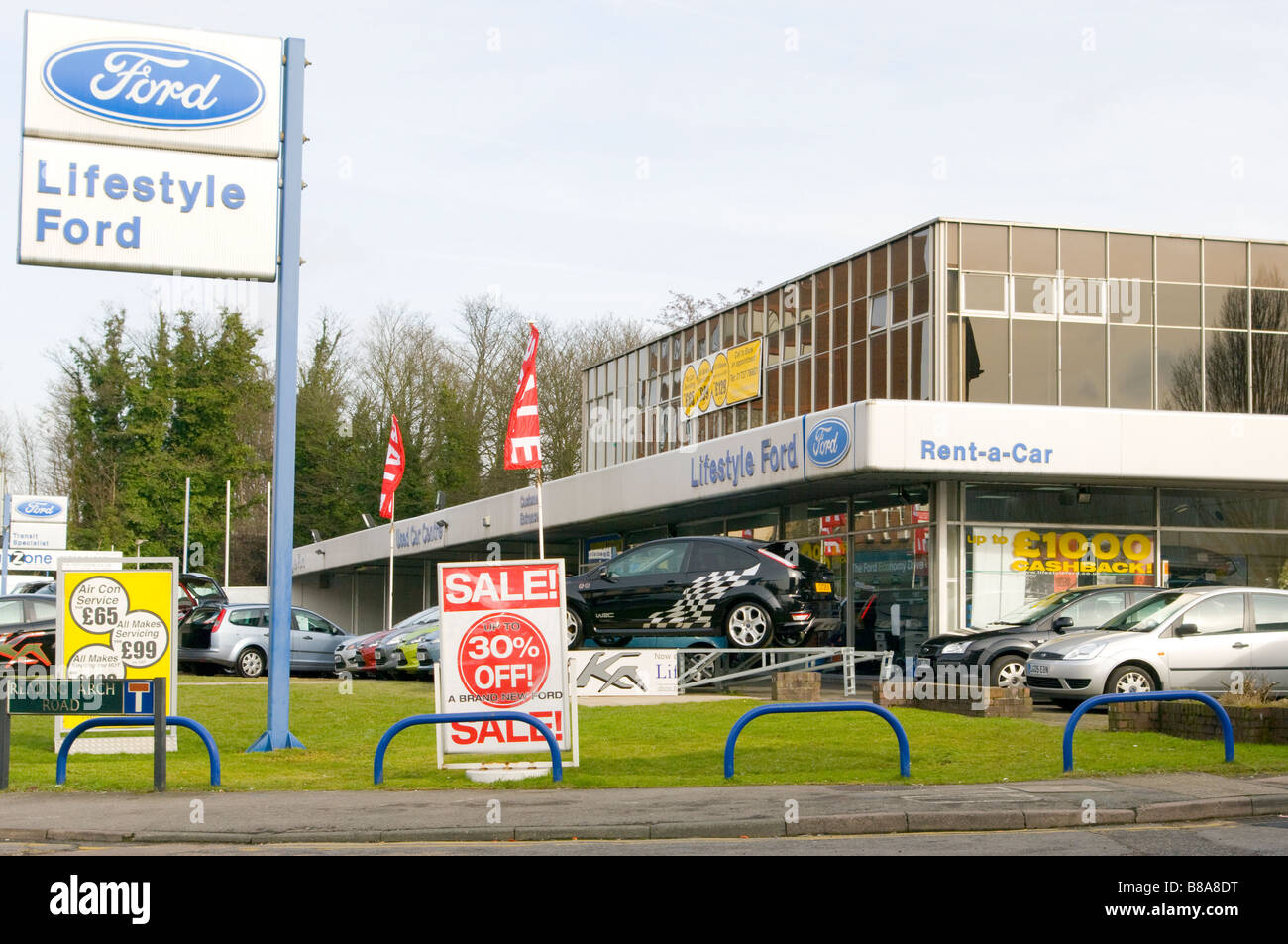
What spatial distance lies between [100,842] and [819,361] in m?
26.9

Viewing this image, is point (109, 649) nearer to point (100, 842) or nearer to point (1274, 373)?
point (100, 842)

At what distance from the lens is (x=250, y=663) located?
2786 centimetres

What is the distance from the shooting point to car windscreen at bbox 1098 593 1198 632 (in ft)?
55.9

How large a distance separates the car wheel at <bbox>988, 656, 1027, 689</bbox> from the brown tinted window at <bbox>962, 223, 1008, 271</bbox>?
12376 mm

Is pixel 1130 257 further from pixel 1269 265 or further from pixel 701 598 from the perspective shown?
pixel 701 598

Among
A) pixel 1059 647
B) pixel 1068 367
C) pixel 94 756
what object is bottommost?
pixel 94 756

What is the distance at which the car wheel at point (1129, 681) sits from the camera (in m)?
16.6

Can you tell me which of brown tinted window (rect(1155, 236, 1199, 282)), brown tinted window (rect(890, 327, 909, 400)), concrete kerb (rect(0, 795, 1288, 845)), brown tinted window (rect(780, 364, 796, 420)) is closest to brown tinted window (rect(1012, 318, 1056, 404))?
brown tinted window (rect(890, 327, 909, 400))

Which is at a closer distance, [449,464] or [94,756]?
[94,756]

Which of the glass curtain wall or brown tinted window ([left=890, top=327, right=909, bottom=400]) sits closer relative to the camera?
the glass curtain wall

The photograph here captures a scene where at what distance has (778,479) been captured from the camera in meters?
26.9

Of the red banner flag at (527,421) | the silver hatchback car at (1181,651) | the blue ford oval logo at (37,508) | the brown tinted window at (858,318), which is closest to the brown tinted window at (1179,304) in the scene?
the brown tinted window at (858,318)

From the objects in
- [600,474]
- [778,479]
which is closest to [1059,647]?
[778,479]

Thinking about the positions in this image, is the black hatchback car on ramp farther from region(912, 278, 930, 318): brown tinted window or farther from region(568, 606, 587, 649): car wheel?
region(912, 278, 930, 318): brown tinted window
